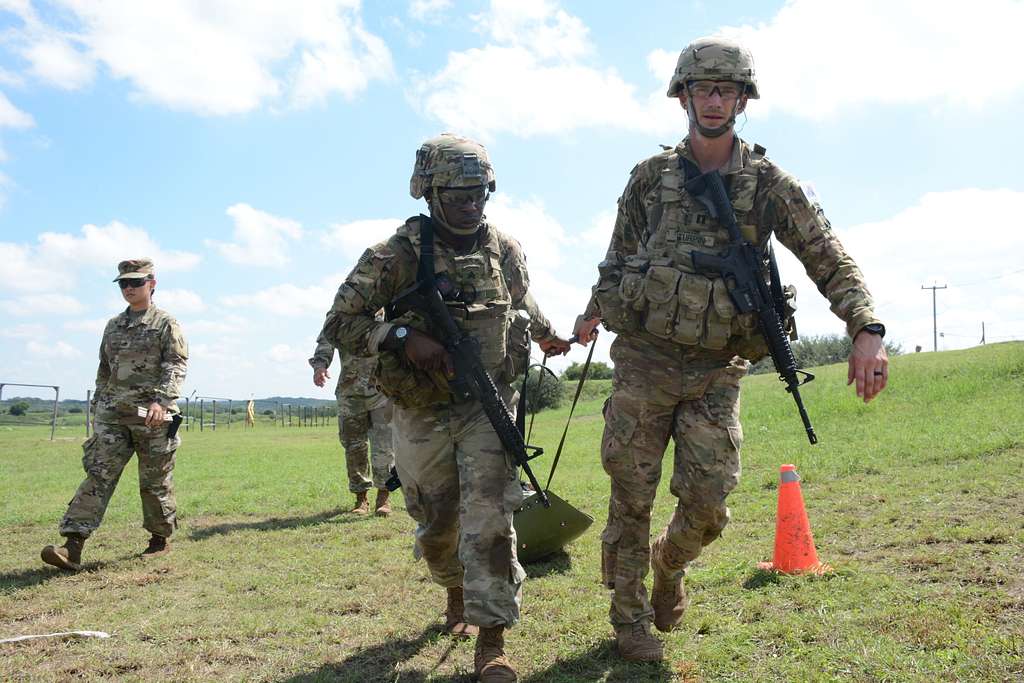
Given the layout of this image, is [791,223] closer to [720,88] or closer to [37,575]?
[720,88]

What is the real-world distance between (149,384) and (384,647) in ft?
12.1

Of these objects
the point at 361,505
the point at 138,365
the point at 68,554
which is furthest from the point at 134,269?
the point at 361,505

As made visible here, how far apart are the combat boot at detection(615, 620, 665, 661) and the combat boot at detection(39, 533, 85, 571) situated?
186 inches

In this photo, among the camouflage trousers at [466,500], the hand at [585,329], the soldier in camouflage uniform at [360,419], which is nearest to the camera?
the camouflage trousers at [466,500]

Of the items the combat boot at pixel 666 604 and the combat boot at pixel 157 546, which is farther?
the combat boot at pixel 157 546

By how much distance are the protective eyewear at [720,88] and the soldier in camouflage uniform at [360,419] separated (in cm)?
565

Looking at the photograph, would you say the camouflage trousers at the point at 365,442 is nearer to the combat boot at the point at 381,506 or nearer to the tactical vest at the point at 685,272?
the combat boot at the point at 381,506

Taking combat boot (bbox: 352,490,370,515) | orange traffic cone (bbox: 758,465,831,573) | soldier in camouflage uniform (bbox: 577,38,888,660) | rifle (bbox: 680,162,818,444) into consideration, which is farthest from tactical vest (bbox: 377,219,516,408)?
combat boot (bbox: 352,490,370,515)

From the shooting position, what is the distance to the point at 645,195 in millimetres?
4312

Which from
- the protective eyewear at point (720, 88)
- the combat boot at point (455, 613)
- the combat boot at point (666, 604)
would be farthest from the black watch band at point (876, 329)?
the combat boot at point (455, 613)

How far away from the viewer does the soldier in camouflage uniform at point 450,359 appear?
13.5ft

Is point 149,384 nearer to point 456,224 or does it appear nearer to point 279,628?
point 279,628

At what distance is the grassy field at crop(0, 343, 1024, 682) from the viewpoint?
3904 millimetres

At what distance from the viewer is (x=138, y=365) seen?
7.11 m
